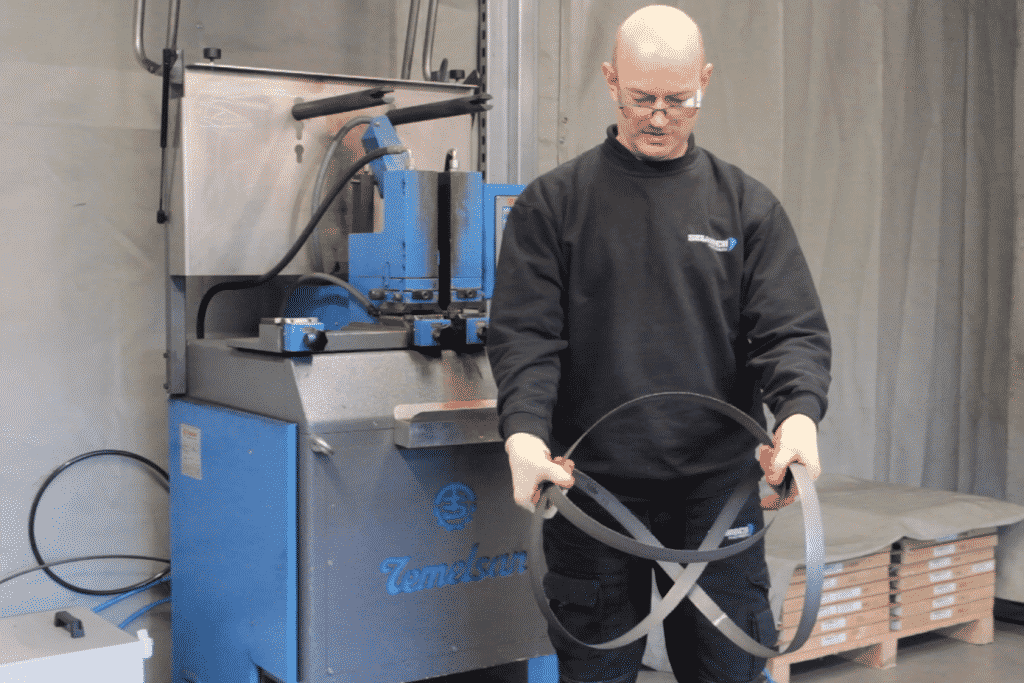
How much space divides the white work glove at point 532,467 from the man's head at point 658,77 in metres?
0.48

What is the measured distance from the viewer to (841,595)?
291 cm

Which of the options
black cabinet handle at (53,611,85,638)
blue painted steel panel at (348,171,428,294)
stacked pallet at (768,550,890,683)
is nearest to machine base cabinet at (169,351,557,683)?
blue painted steel panel at (348,171,428,294)

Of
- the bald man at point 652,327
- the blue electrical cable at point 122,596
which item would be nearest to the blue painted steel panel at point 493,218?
the bald man at point 652,327

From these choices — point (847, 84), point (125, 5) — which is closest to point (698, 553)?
point (125, 5)

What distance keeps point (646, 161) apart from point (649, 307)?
23cm

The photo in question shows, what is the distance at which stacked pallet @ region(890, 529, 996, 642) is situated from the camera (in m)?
3.06

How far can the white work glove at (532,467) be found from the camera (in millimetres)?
1480

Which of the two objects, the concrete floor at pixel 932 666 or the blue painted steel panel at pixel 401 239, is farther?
the concrete floor at pixel 932 666

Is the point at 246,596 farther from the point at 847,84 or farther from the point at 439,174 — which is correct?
the point at 847,84

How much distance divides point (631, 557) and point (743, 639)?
23 centimetres

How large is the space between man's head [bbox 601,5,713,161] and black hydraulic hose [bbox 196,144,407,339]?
0.80m

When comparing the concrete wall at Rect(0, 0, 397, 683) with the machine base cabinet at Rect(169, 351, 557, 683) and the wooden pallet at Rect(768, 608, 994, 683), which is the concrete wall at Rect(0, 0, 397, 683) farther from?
the wooden pallet at Rect(768, 608, 994, 683)

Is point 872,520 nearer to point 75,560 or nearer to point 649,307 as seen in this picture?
point 649,307

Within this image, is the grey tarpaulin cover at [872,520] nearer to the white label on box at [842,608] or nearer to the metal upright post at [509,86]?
the white label on box at [842,608]
